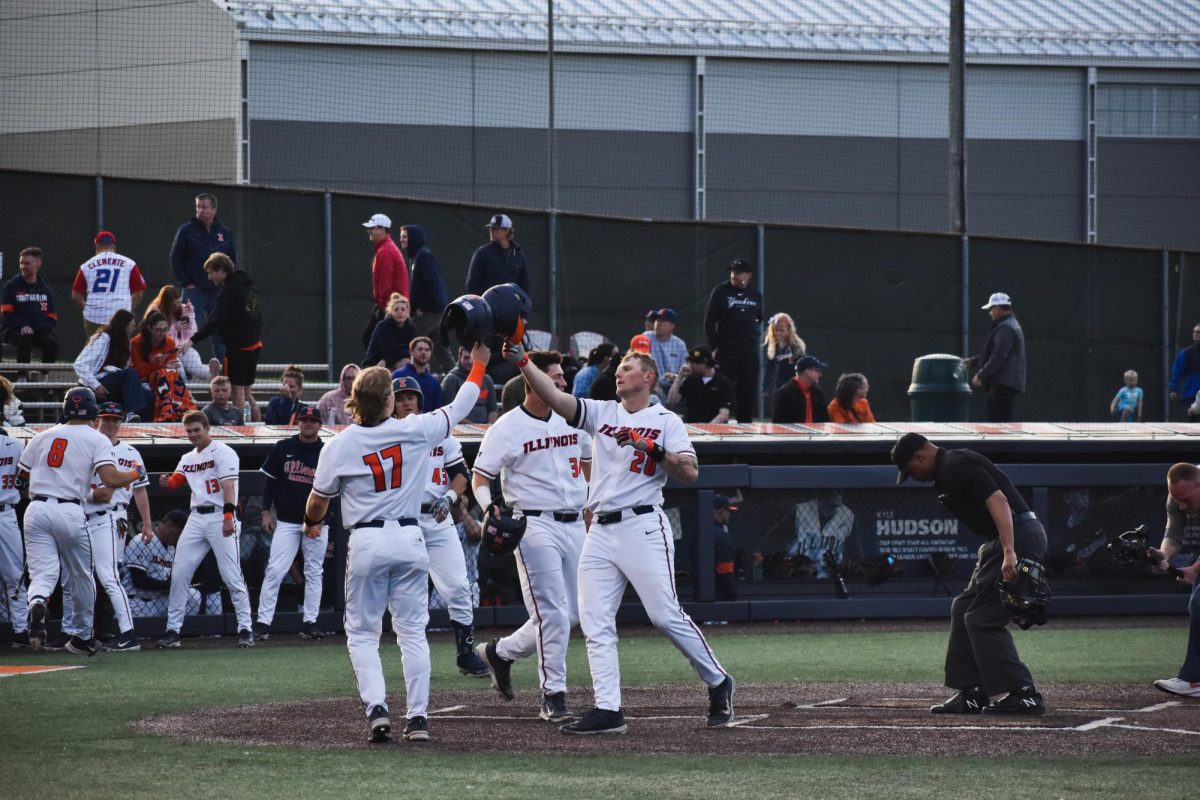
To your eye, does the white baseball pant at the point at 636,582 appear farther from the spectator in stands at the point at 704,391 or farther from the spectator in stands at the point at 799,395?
the spectator in stands at the point at 799,395

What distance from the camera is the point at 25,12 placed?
24422mm

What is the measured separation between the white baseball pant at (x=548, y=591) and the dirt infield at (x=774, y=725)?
12.3 inches

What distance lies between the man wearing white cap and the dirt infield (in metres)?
7.69

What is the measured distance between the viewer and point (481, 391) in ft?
48.5

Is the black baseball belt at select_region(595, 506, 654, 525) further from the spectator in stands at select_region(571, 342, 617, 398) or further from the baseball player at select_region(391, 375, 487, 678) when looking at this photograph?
the spectator in stands at select_region(571, 342, 617, 398)

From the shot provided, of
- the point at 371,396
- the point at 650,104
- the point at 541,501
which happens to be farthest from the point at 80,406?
the point at 650,104

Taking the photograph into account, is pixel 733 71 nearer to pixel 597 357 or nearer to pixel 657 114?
pixel 657 114

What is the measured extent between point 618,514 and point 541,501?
96 cm

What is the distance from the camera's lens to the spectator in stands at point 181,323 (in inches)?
578

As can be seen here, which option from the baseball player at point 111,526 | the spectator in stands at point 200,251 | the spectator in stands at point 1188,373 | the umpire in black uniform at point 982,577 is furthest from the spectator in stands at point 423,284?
the spectator in stands at point 1188,373

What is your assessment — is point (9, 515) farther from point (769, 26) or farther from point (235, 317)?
point (769, 26)

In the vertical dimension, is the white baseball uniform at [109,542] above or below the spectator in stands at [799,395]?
below

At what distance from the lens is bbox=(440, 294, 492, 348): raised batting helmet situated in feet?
24.3

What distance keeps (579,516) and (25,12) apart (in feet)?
61.6
